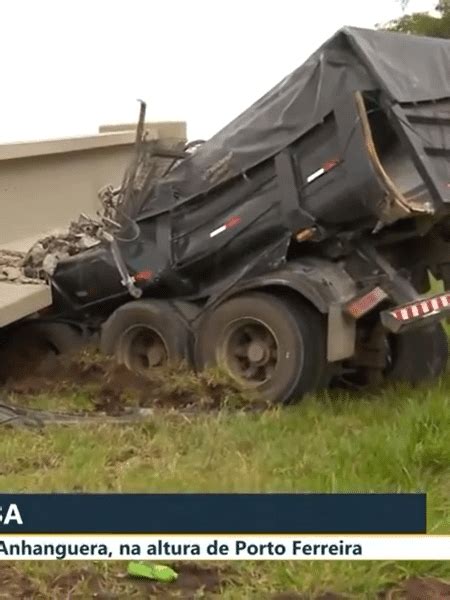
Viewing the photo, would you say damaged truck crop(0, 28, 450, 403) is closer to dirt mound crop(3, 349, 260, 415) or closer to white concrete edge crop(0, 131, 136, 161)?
dirt mound crop(3, 349, 260, 415)

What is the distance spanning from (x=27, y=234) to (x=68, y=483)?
4.49 metres

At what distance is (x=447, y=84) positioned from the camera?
7.65 meters

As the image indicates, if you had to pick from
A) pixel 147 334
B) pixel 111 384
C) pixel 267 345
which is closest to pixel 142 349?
pixel 147 334

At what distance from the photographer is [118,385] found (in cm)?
754

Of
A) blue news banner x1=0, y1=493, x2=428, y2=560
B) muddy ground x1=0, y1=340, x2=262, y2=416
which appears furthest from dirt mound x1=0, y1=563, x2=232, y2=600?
muddy ground x1=0, y1=340, x2=262, y2=416

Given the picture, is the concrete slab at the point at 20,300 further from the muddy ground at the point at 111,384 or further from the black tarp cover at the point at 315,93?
the black tarp cover at the point at 315,93

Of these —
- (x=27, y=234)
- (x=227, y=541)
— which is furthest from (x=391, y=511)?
(x=27, y=234)

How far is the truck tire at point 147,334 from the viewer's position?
25.0ft

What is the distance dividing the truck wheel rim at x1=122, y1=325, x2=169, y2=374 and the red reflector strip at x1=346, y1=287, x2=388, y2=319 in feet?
4.56

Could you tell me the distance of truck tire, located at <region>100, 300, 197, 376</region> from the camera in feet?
25.0

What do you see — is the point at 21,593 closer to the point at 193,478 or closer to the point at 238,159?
the point at 193,478

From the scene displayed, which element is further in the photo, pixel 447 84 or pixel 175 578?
pixel 447 84

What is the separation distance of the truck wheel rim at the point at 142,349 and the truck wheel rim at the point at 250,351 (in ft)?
1.76

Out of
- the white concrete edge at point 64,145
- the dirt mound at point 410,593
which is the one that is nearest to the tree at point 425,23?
the white concrete edge at point 64,145
